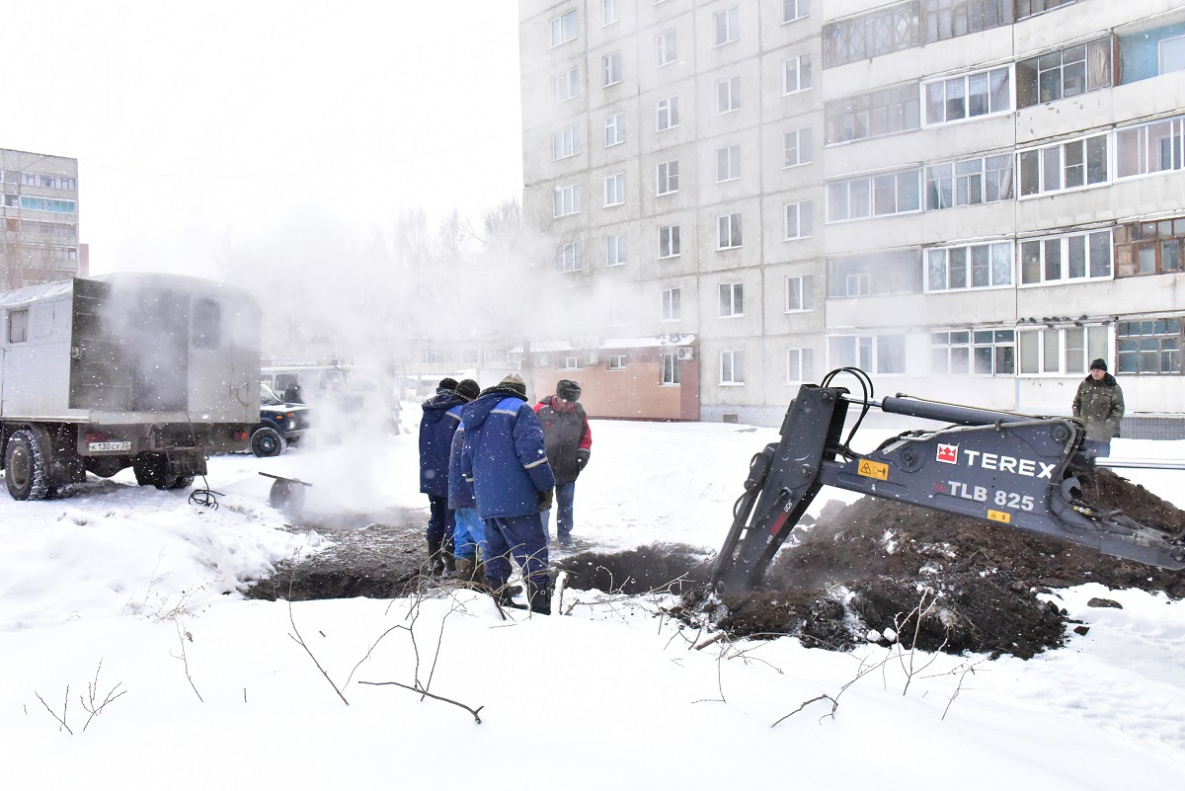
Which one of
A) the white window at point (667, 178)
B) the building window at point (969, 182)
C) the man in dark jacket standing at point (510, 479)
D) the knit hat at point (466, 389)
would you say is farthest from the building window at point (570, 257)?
the man in dark jacket standing at point (510, 479)

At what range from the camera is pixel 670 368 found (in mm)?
23328

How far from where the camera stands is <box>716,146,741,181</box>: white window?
57.2ft

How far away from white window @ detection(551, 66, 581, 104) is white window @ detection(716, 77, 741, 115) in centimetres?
296

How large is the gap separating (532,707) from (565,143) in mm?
15133

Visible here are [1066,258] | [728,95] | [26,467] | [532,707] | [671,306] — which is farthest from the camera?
[671,306]

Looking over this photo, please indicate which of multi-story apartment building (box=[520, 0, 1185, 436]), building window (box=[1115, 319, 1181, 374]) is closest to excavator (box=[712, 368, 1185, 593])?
multi-story apartment building (box=[520, 0, 1185, 436])

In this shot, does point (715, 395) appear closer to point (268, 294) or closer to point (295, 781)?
point (268, 294)

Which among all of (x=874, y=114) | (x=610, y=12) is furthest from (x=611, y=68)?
(x=874, y=114)

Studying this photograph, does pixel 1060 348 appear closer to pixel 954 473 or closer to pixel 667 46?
pixel 667 46

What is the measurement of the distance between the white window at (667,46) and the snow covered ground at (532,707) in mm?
10940

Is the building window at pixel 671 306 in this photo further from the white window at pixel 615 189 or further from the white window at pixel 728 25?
the white window at pixel 728 25

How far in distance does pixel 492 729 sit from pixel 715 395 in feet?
66.9

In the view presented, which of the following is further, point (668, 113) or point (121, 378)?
point (668, 113)

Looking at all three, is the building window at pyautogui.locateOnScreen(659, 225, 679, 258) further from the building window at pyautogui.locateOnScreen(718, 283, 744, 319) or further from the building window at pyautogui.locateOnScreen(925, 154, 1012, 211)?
the building window at pyautogui.locateOnScreen(925, 154, 1012, 211)
